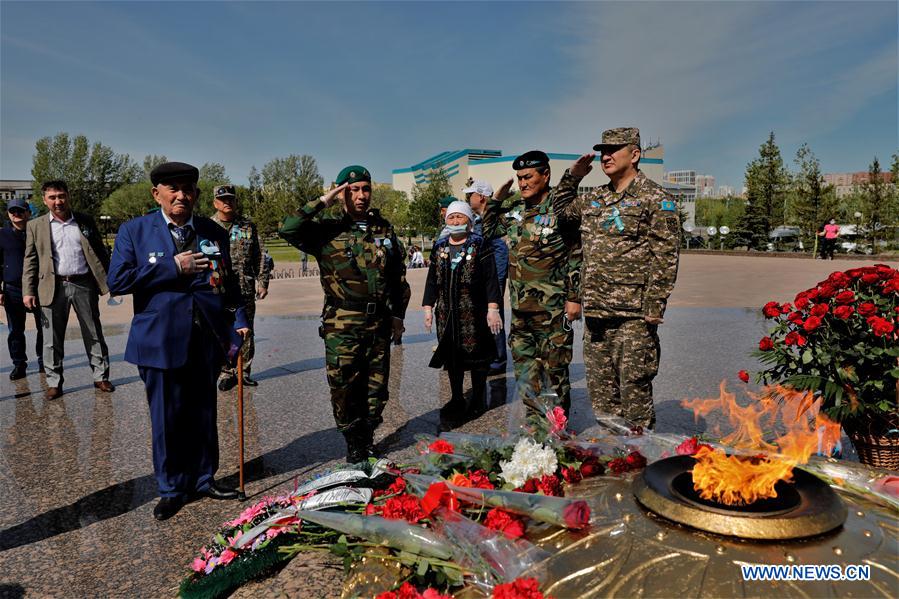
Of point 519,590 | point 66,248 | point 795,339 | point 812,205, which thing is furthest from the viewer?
point 812,205

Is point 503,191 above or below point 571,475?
above

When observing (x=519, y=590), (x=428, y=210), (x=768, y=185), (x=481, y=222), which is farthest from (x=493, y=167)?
(x=519, y=590)

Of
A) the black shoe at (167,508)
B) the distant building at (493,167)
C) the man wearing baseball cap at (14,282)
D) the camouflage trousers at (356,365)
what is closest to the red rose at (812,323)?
the camouflage trousers at (356,365)

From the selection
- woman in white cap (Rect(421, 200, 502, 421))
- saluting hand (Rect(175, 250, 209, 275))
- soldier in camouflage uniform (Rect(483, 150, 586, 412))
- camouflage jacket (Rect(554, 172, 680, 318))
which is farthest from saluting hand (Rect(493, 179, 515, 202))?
saluting hand (Rect(175, 250, 209, 275))

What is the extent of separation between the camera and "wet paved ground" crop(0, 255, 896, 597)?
3078 millimetres

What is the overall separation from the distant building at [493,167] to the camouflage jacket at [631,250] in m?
67.1

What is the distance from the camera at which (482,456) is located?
2.76 metres

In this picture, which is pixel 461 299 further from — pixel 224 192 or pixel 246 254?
pixel 224 192

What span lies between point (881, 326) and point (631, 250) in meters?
1.48

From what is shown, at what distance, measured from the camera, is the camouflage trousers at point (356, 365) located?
4.27 metres

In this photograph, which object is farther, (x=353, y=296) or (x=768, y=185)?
(x=768, y=185)

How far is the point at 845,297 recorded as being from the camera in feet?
12.3

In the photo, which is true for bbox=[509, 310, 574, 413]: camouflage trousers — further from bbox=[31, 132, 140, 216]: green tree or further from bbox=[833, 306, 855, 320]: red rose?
bbox=[31, 132, 140, 216]: green tree

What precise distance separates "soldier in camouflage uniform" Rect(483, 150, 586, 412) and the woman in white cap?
0.91 meters
